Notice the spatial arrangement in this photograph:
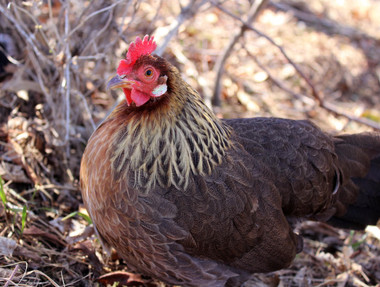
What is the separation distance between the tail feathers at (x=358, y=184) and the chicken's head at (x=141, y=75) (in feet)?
5.97

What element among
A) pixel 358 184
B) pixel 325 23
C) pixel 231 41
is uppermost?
pixel 325 23

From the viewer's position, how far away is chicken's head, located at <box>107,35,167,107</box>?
250 centimetres

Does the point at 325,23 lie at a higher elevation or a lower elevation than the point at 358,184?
higher

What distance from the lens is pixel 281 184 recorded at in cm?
305

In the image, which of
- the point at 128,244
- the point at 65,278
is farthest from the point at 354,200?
the point at 65,278

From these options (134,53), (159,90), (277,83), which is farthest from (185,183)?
(277,83)

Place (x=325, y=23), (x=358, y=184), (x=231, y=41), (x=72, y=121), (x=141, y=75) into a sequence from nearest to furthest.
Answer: (x=141, y=75), (x=358, y=184), (x=72, y=121), (x=231, y=41), (x=325, y=23)

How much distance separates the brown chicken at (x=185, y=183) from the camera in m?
2.52

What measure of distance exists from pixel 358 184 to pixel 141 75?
2.19 meters

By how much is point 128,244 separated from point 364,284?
2.19 m

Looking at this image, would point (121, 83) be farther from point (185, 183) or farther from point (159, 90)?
point (185, 183)

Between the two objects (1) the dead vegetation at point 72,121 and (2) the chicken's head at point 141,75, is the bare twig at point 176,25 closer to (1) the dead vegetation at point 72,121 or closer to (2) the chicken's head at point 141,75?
(1) the dead vegetation at point 72,121

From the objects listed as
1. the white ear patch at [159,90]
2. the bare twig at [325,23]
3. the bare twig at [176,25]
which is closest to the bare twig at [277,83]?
the bare twig at [176,25]

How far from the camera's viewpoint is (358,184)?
3.49m
